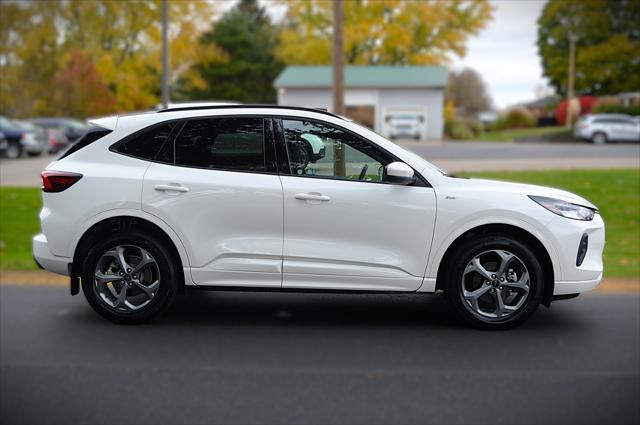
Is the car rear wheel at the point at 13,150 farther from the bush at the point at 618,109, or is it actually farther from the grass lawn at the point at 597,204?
the bush at the point at 618,109

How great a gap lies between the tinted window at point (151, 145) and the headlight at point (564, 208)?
277cm

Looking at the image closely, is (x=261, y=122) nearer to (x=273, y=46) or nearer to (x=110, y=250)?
(x=110, y=250)

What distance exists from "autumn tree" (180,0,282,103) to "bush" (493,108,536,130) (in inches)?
751

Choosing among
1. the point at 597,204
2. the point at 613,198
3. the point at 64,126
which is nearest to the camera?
the point at 597,204

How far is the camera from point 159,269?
5398 mm

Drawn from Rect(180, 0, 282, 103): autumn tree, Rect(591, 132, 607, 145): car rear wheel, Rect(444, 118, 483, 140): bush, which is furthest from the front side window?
Rect(180, 0, 282, 103): autumn tree

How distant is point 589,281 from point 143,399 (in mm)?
3340

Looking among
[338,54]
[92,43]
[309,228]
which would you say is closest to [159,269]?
[309,228]

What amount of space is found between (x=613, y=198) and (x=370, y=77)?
35955 millimetres

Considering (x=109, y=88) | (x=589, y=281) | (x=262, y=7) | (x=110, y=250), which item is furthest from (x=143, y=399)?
(x=262, y=7)

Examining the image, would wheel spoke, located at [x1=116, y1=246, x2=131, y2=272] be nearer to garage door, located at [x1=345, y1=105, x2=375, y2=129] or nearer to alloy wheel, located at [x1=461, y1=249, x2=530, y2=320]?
alloy wheel, located at [x1=461, y1=249, x2=530, y2=320]

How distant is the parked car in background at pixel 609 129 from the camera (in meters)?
37.3

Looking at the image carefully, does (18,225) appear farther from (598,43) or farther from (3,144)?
(598,43)

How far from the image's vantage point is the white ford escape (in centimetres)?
535
